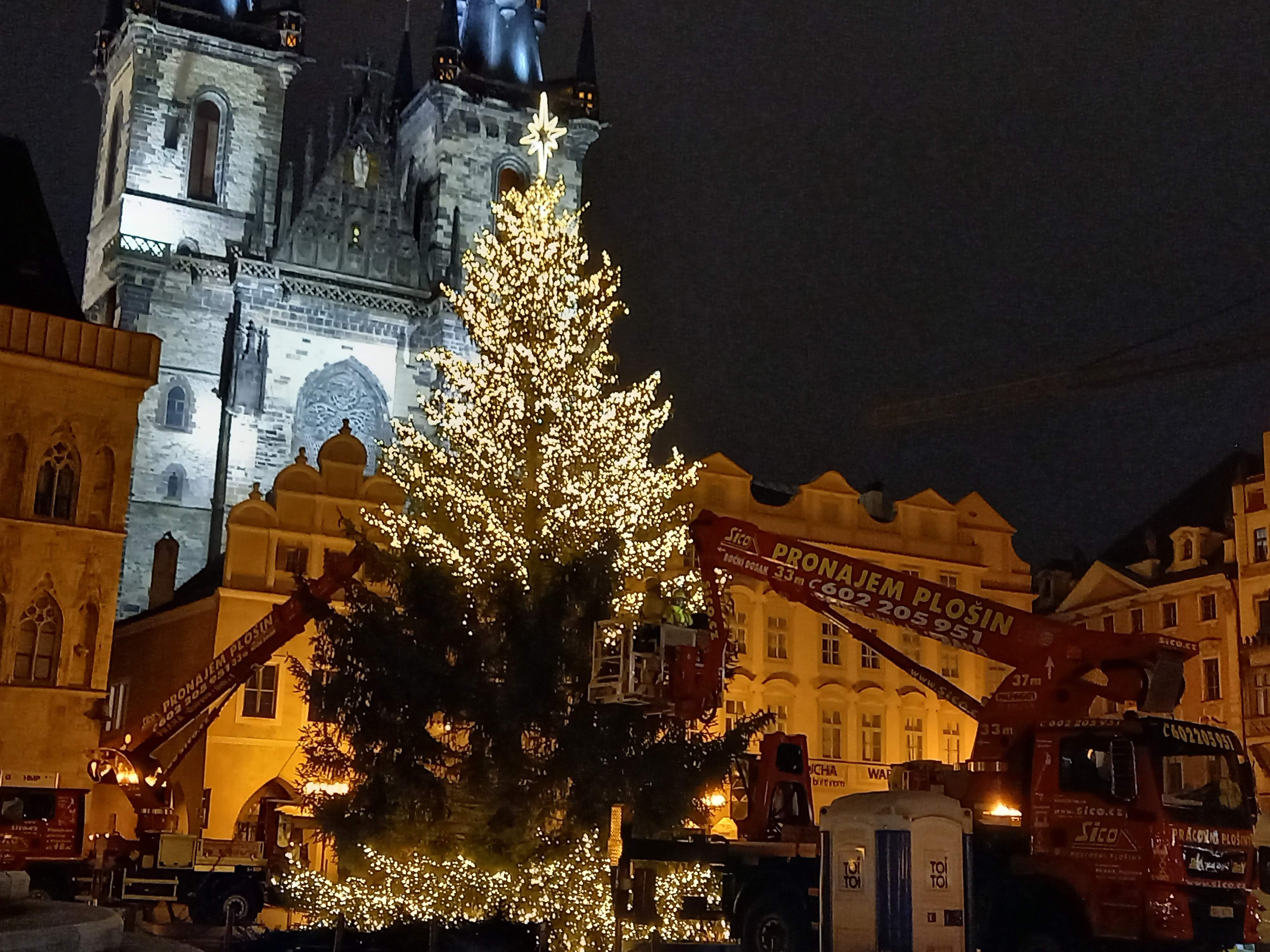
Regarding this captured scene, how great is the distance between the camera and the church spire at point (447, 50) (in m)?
60.9

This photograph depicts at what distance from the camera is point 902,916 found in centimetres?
1856

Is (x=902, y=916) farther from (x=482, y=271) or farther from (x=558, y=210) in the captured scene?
(x=558, y=210)

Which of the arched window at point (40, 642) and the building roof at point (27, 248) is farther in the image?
the building roof at point (27, 248)

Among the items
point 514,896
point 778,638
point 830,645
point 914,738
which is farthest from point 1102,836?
point 914,738

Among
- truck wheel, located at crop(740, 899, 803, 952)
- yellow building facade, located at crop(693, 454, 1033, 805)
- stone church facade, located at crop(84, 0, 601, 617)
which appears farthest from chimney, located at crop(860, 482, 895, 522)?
truck wheel, located at crop(740, 899, 803, 952)

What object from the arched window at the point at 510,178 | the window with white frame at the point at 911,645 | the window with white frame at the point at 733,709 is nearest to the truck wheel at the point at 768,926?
the window with white frame at the point at 733,709

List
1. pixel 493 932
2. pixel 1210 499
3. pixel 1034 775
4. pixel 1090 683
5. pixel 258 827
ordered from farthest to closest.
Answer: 1. pixel 1210 499
2. pixel 258 827
3. pixel 1090 683
4. pixel 1034 775
5. pixel 493 932

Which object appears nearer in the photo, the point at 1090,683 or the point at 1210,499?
the point at 1090,683

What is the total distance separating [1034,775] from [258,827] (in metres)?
14.9

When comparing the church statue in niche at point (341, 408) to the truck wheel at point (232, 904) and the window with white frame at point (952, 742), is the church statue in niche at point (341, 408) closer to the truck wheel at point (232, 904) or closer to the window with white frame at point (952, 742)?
the window with white frame at point (952, 742)

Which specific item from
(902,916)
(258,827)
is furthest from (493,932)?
(258,827)

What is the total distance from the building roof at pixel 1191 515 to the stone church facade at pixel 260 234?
22517 millimetres

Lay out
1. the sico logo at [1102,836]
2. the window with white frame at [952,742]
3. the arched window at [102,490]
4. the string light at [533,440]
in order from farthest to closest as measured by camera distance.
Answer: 1. the window with white frame at [952,742]
2. the arched window at [102,490]
3. the string light at [533,440]
4. the sico logo at [1102,836]

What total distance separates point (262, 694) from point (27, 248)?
11151mm
